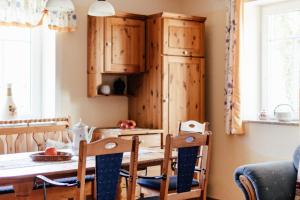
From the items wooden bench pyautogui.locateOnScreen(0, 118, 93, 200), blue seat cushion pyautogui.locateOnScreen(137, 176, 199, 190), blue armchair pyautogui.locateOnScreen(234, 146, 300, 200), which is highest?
wooden bench pyautogui.locateOnScreen(0, 118, 93, 200)

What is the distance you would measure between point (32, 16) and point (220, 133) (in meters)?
2.29

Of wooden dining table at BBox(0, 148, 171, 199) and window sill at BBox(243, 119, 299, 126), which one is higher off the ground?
window sill at BBox(243, 119, 299, 126)

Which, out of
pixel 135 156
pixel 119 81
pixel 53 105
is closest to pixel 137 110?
pixel 119 81

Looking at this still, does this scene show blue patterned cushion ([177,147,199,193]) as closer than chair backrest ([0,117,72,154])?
Yes

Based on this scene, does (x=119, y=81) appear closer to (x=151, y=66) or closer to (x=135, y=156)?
(x=151, y=66)

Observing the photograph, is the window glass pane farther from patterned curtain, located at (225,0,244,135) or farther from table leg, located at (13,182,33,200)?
table leg, located at (13,182,33,200)

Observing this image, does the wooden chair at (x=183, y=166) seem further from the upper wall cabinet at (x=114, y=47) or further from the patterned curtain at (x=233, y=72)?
the upper wall cabinet at (x=114, y=47)

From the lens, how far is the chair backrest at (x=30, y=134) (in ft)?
13.1

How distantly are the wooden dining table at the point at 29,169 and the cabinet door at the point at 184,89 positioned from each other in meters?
1.52

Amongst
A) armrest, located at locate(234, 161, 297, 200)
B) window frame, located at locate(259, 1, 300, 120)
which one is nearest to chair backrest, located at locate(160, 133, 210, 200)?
armrest, located at locate(234, 161, 297, 200)

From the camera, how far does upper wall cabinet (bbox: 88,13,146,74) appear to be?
457 cm

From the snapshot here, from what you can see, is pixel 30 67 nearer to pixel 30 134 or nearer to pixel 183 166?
pixel 30 134

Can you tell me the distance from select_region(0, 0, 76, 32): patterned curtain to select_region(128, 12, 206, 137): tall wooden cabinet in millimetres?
896

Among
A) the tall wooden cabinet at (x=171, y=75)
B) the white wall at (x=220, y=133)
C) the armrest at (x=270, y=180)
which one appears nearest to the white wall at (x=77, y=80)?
the tall wooden cabinet at (x=171, y=75)
